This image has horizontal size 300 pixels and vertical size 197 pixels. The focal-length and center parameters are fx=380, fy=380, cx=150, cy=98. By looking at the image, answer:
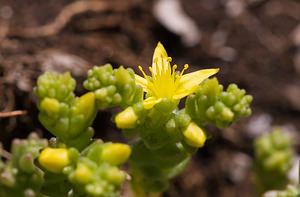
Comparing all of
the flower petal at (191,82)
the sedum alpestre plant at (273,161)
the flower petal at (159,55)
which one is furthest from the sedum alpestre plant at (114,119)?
the sedum alpestre plant at (273,161)

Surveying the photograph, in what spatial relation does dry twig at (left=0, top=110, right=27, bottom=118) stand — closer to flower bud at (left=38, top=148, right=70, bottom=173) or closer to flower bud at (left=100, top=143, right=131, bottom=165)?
flower bud at (left=38, top=148, right=70, bottom=173)

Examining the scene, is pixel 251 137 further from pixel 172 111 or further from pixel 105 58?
pixel 172 111


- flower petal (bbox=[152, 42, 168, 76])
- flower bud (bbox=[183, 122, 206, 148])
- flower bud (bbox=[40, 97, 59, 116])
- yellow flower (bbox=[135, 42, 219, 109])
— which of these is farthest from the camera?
flower petal (bbox=[152, 42, 168, 76])

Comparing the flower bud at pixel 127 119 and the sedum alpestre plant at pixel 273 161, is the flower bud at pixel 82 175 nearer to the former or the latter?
the flower bud at pixel 127 119

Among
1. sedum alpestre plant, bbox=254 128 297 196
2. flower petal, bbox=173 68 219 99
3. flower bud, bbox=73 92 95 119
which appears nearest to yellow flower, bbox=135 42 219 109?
flower petal, bbox=173 68 219 99

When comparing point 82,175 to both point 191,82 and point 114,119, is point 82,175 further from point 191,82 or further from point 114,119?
point 191,82

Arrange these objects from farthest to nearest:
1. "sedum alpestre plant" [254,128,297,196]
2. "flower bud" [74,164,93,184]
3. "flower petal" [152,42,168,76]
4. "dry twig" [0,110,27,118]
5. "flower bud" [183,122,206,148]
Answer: "sedum alpestre plant" [254,128,297,196] < "dry twig" [0,110,27,118] < "flower petal" [152,42,168,76] < "flower bud" [183,122,206,148] < "flower bud" [74,164,93,184]

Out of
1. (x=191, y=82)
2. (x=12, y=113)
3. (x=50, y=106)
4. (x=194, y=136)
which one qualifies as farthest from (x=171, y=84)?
(x=12, y=113)
